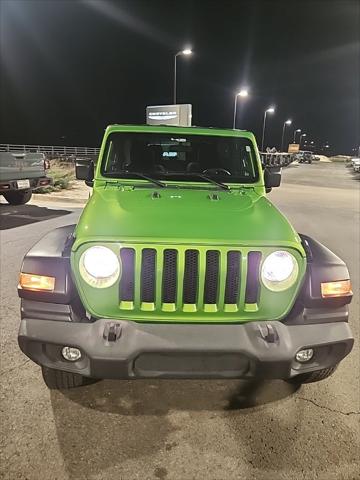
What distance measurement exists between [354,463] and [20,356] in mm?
2640

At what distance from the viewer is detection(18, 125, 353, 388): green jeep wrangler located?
8.22 ft

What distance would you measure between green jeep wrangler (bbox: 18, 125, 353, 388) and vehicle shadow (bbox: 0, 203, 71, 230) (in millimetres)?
6662

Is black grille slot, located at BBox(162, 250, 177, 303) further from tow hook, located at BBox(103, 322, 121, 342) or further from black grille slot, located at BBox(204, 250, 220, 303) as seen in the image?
tow hook, located at BBox(103, 322, 121, 342)

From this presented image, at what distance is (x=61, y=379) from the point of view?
300 cm

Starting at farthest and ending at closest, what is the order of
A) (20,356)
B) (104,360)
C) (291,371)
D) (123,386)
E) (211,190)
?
(211,190) < (20,356) < (123,386) < (291,371) < (104,360)

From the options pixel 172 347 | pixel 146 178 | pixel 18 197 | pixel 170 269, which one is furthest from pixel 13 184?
pixel 172 347

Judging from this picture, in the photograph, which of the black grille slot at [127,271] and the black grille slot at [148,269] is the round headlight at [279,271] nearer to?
the black grille slot at [148,269]

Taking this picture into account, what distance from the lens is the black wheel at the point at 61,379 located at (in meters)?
2.97

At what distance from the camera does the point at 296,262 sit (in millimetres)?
2738

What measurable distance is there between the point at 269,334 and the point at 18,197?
→ 10.5 m

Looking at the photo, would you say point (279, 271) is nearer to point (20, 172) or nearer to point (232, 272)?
point (232, 272)

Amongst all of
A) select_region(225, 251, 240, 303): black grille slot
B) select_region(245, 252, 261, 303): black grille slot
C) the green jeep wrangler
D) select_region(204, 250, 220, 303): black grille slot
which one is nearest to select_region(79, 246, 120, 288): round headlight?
the green jeep wrangler

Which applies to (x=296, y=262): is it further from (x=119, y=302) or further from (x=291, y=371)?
(x=119, y=302)

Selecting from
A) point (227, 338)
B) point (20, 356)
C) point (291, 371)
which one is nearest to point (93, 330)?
point (227, 338)
